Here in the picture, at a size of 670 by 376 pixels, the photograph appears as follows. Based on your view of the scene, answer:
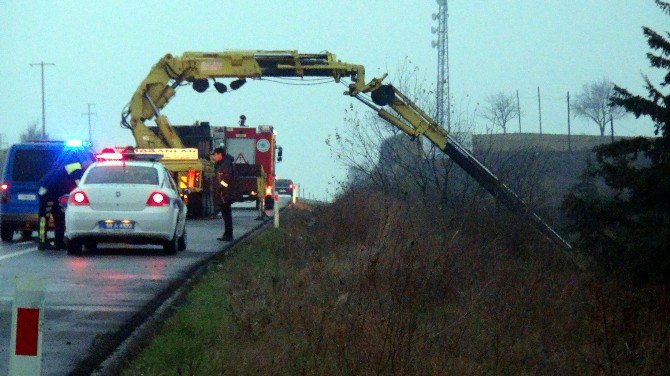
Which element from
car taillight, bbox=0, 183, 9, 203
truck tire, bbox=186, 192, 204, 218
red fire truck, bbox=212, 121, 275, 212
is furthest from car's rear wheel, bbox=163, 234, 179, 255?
red fire truck, bbox=212, 121, 275, 212

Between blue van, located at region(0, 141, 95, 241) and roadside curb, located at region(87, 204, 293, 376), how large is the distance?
691 centimetres

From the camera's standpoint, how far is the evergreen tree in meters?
20.4

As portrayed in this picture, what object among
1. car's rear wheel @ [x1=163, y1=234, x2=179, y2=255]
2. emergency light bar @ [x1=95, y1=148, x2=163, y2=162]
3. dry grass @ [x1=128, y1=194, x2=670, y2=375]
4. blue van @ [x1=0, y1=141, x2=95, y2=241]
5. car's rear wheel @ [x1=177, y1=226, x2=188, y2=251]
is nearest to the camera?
dry grass @ [x1=128, y1=194, x2=670, y2=375]

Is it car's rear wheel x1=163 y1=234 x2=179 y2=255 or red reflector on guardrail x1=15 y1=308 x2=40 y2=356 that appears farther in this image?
car's rear wheel x1=163 y1=234 x2=179 y2=255

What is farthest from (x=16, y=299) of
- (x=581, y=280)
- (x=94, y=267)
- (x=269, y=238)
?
(x=269, y=238)

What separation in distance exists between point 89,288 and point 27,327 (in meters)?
8.70

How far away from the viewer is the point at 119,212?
67.4ft

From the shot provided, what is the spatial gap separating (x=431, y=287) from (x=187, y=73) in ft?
69.4

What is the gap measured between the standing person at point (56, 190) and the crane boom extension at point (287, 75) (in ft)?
32.9

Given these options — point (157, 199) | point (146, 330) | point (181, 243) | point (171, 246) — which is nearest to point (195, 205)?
point (181, 243)

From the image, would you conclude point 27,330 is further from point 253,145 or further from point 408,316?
point 253,145

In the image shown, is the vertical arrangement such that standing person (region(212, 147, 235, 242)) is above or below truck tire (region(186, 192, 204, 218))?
above

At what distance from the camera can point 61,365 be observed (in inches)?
372

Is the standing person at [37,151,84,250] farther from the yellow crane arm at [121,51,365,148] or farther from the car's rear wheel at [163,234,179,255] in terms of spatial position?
the yellow crane arm at [121,51,365,148]
